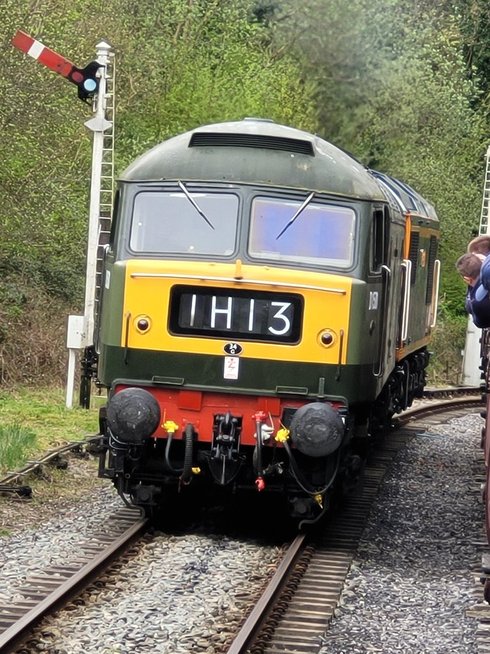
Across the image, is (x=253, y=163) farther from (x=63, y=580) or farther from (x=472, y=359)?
(x=472, y=359)

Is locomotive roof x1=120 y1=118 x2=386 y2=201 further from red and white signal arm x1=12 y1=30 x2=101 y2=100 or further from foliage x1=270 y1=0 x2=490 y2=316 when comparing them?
foliage x1=270 y1=0 x2=490 y2=316

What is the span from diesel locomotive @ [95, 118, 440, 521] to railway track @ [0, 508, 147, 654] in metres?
0.35

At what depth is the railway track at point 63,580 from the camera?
7.12 metres

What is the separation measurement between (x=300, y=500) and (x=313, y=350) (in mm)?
1201

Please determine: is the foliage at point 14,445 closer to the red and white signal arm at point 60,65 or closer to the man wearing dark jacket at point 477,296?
the red and white signal arm at point 60,65

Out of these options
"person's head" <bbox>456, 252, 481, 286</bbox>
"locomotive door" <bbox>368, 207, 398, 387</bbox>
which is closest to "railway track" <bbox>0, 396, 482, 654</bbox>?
"locomotive door" <bbox>368, 207, 398, 387</bbox>

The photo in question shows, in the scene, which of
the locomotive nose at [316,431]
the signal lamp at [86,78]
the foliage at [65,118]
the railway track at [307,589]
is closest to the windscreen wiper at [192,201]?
the locomotive nose at [316,431]

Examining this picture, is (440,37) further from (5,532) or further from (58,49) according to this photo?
(5,532)

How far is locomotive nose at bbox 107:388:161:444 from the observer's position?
30.9ft

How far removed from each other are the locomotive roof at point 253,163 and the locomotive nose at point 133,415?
176cm

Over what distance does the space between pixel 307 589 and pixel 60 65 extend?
8.65m

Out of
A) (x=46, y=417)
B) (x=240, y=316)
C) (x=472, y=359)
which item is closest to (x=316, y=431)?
(x=240, y=316)

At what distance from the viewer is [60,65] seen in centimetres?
1558

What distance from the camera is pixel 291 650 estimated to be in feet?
23.9
